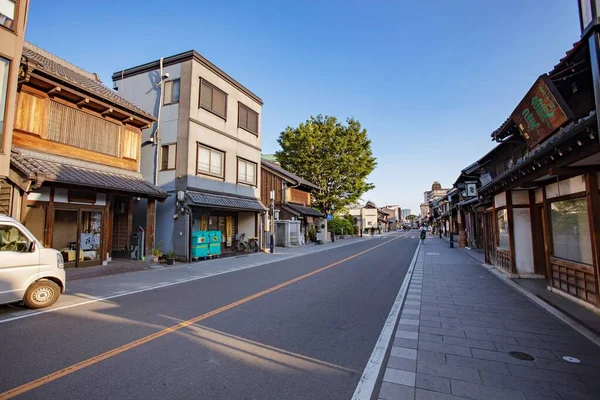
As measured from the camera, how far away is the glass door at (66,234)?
11672 millimetres

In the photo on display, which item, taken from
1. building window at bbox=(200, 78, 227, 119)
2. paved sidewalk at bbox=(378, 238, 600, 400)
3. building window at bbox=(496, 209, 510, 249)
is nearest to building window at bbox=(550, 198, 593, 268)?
paved sidewalk at bbox=(378, 238, 600, 400)

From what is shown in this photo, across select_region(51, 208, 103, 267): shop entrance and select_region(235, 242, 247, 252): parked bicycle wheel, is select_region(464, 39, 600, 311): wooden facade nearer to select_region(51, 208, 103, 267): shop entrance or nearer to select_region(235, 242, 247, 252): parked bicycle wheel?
select_region(235, 242, 247, 252): parked bicycle wheel

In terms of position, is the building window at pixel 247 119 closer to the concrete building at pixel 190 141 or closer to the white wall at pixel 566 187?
the concrete building at pixel 190 141

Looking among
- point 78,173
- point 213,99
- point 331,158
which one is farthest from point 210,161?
point 331,158

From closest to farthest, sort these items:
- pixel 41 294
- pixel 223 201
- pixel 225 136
→ 1. pixel 41 294
2. pixel 223 201
3. pixel 225 136

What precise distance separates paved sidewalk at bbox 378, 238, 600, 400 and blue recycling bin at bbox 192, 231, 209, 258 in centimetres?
1167

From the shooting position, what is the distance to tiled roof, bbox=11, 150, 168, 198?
9.74 metres

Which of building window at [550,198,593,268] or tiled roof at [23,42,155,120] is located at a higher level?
tiled roof at [23,42,155,120]

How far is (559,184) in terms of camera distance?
8.28 meters

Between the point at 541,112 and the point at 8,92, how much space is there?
14.5m

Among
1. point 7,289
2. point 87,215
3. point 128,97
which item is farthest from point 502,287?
point 128,97

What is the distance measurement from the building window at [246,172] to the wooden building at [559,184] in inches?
586

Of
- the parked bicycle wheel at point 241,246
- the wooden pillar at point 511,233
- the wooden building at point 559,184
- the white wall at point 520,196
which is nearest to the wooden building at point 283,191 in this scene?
the parked bicycle wheel at point 241,246

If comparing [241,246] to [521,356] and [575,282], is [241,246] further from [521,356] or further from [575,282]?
[521,356]
